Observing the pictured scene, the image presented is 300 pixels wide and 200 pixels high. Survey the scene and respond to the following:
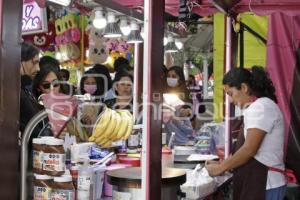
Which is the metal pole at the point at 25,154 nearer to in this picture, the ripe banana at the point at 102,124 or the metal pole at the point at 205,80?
the ripe banana at the point at 102,124

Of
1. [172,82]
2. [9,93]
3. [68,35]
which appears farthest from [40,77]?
[68,35]

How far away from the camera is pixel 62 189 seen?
1982 millimetres

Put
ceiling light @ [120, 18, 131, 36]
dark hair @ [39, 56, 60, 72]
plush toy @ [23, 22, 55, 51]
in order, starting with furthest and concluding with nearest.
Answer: plush toy @ [23, 22, 55, 51] < ceiling light @ [120, 18, 131, 36] < dark hair @ [39, 56, 60, 72]

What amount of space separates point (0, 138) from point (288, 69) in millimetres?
3956

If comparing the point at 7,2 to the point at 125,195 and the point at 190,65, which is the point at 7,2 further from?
the point at 190,65

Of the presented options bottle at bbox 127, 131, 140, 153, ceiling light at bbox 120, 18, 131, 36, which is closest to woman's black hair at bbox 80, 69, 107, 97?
ceiling light at bbox 120, 18, 131, 36

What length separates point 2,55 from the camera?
1.51 metres

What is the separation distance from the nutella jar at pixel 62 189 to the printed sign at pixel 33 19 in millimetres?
1508

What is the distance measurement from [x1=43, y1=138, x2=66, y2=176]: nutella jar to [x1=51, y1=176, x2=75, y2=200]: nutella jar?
1.3 inches

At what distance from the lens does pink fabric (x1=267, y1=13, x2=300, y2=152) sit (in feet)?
15.7

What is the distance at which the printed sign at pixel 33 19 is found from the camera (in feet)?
10.2

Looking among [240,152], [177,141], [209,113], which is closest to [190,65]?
[209,113]

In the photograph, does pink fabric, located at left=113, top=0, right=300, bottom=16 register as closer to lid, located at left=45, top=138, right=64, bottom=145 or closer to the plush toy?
lid, located at left=45, top=138, right=64, bottom=145

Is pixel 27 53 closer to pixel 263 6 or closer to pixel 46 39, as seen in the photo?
pixel 263 6
